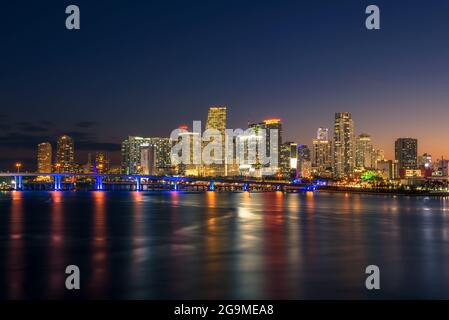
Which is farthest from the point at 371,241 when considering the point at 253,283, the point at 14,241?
the point at 14,241

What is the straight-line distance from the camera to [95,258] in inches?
1240

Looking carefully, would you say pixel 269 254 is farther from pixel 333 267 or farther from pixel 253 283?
pixel 253 283

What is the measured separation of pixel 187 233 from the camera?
156 ft

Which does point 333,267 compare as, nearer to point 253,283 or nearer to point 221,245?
point 253,283

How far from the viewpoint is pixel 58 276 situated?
2580cm

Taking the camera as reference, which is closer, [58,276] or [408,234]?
[58,276]

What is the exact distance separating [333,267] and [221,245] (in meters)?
11.5

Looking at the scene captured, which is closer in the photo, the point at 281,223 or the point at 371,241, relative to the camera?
the point at 371,241
